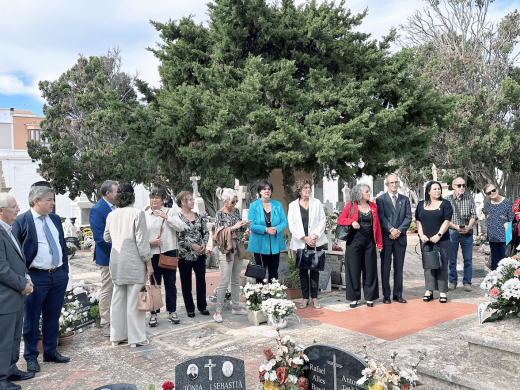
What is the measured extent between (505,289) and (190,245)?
3.86 metres

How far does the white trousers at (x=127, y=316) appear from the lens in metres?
5.10

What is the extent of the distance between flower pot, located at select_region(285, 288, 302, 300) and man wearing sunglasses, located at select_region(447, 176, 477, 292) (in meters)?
2.70

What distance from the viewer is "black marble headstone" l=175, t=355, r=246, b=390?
3059 millimetres

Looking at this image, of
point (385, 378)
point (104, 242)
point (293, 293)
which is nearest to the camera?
point (385, 378)

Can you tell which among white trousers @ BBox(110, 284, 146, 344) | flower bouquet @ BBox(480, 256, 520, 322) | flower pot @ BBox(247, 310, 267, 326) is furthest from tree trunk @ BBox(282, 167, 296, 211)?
flower bouquet @ BBox(480, 256, 520, 322)

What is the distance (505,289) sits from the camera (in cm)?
360

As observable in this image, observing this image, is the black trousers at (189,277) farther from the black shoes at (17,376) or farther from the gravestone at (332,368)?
the gravestone at (332,368)

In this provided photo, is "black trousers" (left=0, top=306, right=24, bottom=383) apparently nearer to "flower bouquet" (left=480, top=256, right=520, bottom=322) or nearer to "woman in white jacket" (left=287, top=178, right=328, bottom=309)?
"woman in white jacket" (left=287, top=178, right=328, bottom=309)

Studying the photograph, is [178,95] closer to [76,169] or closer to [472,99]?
[472,99]

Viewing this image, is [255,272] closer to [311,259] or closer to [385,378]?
[311,259]

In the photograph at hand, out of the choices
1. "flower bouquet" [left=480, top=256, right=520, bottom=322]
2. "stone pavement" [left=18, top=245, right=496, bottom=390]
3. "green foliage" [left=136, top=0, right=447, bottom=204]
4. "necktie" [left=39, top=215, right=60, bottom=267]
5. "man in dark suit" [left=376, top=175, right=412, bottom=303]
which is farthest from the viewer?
"green foliage" [left=136, top=0, right=447, bottom=204]

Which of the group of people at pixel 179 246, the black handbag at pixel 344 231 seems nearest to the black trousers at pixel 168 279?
the group of people at pixel 179 246

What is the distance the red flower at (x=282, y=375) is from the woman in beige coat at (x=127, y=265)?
248 centimetres

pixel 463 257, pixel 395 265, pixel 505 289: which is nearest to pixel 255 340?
pixel 505 289
